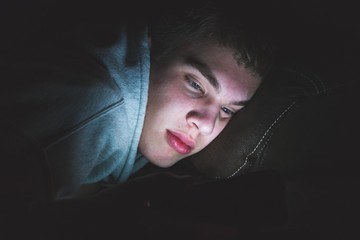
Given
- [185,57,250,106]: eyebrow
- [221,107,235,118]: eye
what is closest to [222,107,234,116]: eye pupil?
[221,107,235,118]: eye

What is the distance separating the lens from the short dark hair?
0.99 meters

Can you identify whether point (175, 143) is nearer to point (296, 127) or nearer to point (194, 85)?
point (194, 85)

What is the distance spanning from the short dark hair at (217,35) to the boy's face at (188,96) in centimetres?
3

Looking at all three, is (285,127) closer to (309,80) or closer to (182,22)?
(309,80)

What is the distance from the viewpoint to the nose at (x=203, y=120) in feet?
3.15

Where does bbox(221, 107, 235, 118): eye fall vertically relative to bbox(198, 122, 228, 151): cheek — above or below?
above

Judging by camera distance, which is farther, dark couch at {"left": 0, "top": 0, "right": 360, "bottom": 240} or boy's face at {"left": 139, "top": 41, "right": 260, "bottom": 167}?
boy's face at {"left": 139, "top": 41, "right": 260, "bottom": 167}

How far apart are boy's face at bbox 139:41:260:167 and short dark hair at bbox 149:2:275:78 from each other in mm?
28

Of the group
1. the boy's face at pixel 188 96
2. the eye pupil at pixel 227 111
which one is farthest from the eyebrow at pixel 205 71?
the eye pupil at pixel 227 111

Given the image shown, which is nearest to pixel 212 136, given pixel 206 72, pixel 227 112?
pixel 227 112

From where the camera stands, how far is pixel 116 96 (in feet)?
2.77

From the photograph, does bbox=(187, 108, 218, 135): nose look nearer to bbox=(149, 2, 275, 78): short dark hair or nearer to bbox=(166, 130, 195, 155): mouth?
bbox=(166, 130, 195, 155): mouth

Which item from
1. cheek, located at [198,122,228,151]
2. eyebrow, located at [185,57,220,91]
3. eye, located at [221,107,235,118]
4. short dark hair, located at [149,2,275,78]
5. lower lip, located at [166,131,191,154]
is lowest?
lower lip, located at [166,131,191,154]

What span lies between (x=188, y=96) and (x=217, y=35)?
0.19m
